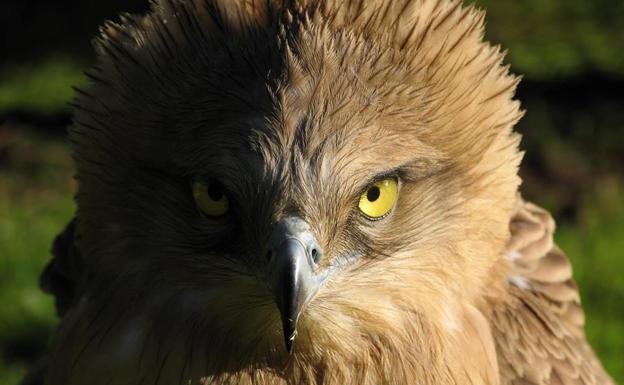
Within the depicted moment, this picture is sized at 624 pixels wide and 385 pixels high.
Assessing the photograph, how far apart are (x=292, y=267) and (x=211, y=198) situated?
1.58 feet

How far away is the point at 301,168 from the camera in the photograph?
3.39m

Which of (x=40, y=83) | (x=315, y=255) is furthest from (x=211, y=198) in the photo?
(x=40, y=83)

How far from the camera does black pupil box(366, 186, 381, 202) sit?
352cm

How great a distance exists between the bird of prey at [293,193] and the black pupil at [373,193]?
13 mm

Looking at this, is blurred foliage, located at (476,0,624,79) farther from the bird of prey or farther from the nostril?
the nostril

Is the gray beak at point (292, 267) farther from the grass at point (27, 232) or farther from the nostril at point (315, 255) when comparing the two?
the grass at point (27, 232)

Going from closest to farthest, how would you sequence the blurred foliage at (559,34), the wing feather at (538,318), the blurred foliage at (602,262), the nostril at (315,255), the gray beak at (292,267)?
the gray beak at (292,267) → the nostril at (315,255) → the wing feather at (538,318) → the blurred foliage at (602,262) → the blurred foliage at (559,34)

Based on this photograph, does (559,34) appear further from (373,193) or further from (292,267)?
(292,267)

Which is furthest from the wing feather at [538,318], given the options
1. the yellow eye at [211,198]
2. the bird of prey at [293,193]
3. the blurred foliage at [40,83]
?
the blurred foliage at [40,83]

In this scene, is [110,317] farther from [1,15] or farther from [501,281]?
[1,15]

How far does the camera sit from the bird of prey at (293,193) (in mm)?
3443

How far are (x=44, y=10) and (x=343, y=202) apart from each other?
978 centimetres

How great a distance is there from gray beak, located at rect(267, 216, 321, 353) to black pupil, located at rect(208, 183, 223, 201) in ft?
0.89

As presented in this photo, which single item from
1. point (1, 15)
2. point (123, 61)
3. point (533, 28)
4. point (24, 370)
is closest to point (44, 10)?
point (1, 15)
